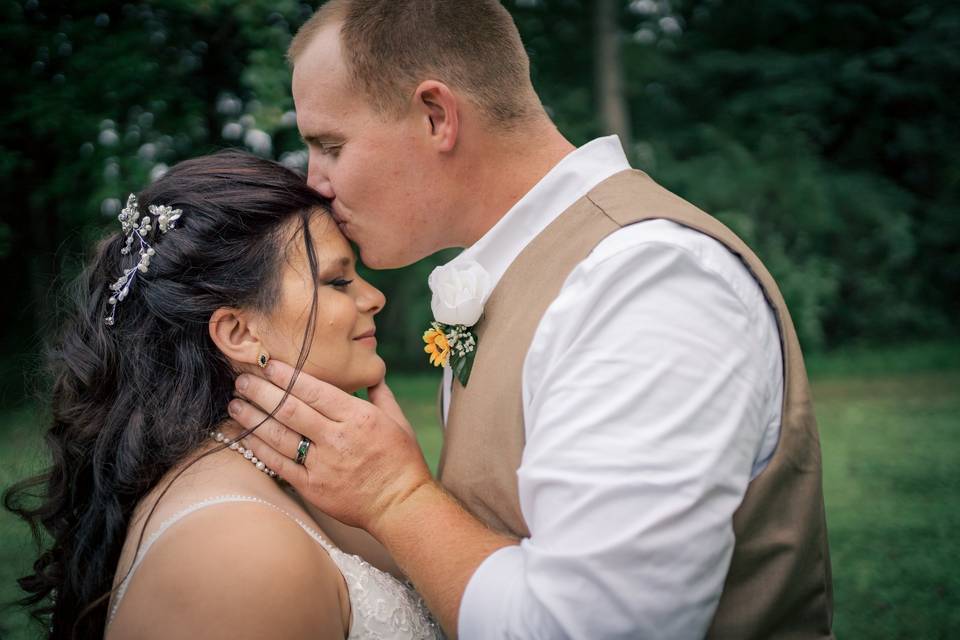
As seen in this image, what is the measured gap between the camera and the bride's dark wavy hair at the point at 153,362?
2482 mm

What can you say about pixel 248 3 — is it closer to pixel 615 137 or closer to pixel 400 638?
pixel 615 137

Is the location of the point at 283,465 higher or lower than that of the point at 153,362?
lower

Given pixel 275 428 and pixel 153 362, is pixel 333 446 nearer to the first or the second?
pixel 275 428

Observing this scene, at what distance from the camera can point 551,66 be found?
15.5 meters

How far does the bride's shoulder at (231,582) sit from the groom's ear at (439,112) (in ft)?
3.86

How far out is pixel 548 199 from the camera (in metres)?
2.36

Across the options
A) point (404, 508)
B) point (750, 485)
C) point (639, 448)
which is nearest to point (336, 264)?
point (404, 508)

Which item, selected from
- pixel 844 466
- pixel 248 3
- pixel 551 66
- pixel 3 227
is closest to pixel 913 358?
pixel 844 466

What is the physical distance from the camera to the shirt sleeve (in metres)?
1.62

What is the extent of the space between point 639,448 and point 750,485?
38 cm

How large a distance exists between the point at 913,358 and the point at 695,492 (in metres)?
14.2

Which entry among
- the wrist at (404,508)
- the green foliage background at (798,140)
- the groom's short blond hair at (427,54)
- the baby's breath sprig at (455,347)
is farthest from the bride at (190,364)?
the green foliage background at (798,140)

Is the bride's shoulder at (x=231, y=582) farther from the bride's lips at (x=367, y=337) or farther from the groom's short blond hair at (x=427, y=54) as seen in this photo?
the groom's short blond hair at (x=427, y=54)

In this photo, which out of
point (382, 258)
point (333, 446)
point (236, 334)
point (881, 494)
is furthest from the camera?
point (881, 494)
